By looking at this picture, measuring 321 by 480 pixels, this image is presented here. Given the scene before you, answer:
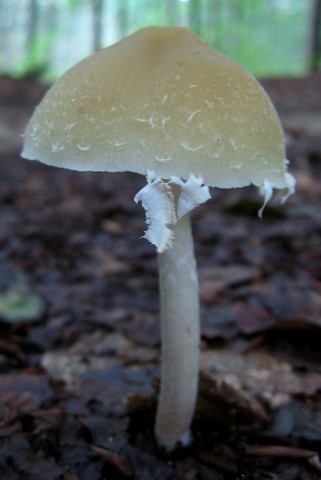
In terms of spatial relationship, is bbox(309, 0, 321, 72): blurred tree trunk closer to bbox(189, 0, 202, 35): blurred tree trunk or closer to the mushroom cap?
bbox(189, 0, 202, 35): blurred tree trunk

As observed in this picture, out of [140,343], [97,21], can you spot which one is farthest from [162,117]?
[97,21]

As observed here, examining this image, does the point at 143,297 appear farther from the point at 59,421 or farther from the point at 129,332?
the point at 59,421

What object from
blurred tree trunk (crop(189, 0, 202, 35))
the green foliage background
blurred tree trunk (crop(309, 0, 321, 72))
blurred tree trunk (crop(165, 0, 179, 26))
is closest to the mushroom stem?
the green foliage background

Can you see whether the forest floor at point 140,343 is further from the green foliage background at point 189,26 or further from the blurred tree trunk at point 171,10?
the blurred tree trunk at point 171,10

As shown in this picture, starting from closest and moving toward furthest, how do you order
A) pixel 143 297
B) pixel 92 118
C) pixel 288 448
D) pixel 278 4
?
pixel 92 118 < pixel 288 448 < pixel 143 297 < pixel 278 4

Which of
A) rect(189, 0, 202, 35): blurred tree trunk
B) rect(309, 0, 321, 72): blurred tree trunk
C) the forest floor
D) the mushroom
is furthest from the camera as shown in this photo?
rect(189, 0, 202, 35): blurred tree trunk

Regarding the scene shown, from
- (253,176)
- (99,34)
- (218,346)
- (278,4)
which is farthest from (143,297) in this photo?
(278,4)
